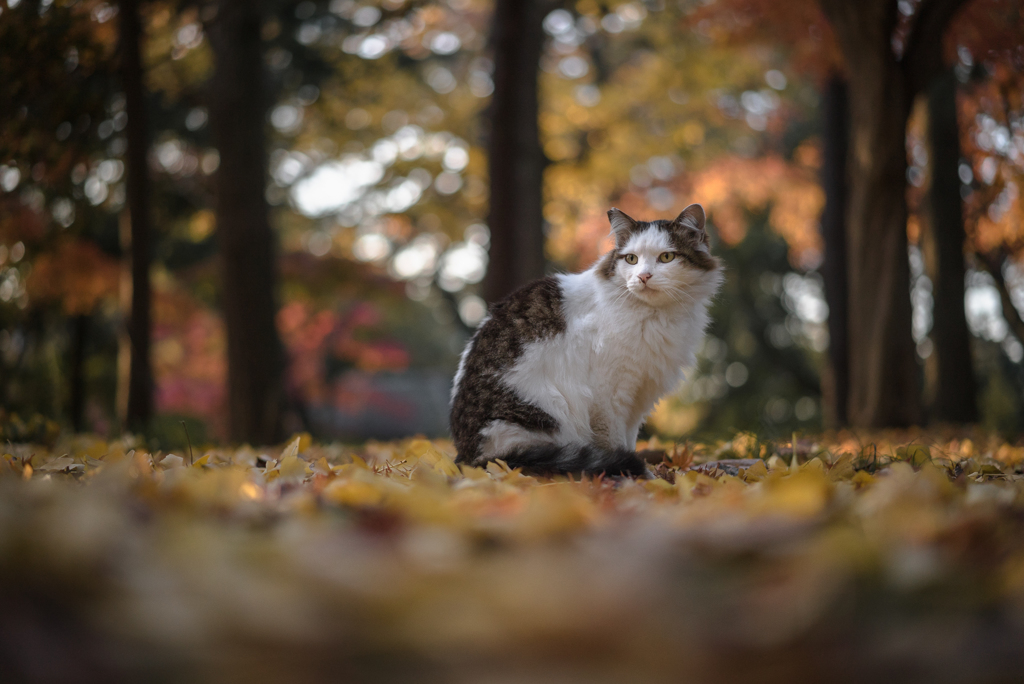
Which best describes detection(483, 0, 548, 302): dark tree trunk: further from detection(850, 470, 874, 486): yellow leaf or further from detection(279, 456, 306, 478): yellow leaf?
detection(850, 470, 874, 486): yellow leaf

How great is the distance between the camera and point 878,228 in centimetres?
485

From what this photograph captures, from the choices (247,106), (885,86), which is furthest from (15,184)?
(885,86)

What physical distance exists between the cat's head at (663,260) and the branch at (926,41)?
2835mm

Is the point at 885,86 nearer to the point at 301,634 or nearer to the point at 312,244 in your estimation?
the point at 301,634

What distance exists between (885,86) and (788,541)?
4662mm

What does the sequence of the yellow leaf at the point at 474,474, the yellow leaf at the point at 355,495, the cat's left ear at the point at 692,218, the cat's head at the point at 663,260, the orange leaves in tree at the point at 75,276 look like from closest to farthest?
the yellow leaf at the point at 355,495 < the yellow leaf at the point at 474,474 < the cat's head at the point at 663,260 < the cat's left ear at the point at 692,218 < the orange leaves in tree at the point at 75,276

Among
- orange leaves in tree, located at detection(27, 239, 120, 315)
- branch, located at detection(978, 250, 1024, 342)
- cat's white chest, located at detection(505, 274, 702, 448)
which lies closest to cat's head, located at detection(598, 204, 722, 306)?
cat's white chest, located at detection(505, 274, 702, 448)

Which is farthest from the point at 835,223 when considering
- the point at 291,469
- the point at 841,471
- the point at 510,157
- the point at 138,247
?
the point at 138,247

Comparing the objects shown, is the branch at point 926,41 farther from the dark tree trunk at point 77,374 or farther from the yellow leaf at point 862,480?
the dark tree trunk at point 77,374

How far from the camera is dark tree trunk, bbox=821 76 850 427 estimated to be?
270 inches

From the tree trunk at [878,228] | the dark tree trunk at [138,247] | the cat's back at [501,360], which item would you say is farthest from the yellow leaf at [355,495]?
the dark tree trunk at [138,247]

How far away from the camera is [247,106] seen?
5.77 m

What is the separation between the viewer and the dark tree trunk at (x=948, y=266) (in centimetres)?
566

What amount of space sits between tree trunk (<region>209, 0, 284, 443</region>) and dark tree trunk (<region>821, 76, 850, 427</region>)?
5.55 m
